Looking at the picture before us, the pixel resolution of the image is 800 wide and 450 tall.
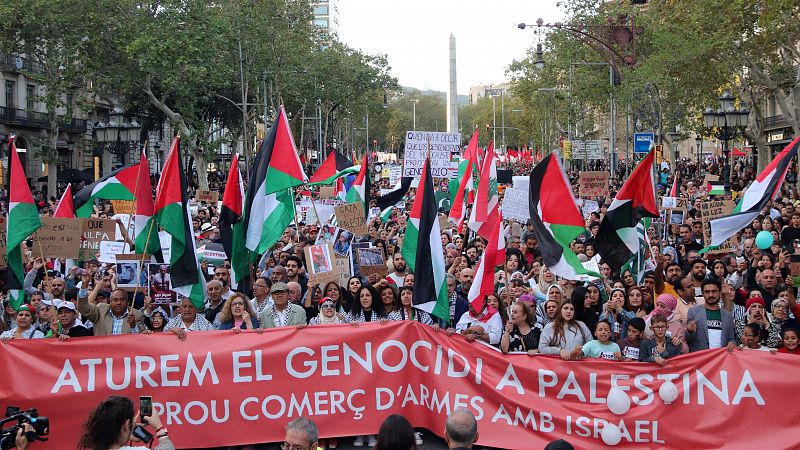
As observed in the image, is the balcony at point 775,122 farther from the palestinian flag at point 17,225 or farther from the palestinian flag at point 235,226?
the palestinian flag at point 17,225

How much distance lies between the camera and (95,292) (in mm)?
10594

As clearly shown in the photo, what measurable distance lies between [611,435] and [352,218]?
25.9ft

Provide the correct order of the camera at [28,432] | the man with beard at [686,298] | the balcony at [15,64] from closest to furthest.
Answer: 1. the camera at [28,432]
2. the man with beard at [686,298]
3. the balcony at [15,64]

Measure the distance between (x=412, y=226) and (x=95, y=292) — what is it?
3365 mm

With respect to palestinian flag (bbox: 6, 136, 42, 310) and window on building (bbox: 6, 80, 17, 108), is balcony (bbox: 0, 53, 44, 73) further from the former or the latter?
palestinian flag (bbox: 6, 136, 42, 310)

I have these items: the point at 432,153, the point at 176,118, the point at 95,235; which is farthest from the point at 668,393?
the point at 176,118

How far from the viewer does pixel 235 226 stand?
35.7ft

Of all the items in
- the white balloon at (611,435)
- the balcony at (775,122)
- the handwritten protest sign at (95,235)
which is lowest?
the white balloon at (611,435)

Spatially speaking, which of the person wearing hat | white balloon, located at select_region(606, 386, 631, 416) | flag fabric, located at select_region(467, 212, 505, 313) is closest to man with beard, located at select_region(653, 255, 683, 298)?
flag fabric, located at select_region(467, 212, 505, 313)

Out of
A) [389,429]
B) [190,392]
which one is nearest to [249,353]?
[190,392]

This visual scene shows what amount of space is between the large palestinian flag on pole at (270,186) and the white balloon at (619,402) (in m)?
3.74

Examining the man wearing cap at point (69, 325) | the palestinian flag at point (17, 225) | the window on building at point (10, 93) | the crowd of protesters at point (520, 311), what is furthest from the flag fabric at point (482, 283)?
the window on building at point (10, 93)

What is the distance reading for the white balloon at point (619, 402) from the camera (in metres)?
8.40

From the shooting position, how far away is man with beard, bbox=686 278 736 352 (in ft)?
30.7
